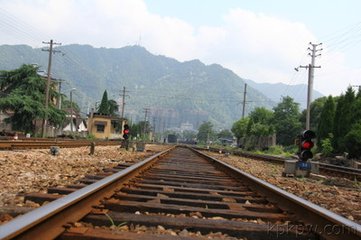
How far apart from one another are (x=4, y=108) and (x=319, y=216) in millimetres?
44675

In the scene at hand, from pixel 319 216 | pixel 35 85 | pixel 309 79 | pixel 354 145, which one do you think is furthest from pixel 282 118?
pixel 319 216

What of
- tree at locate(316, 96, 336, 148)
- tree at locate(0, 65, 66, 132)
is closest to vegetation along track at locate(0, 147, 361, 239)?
tree at locate(316, 96, 336, 148)

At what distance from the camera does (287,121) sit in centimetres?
9606

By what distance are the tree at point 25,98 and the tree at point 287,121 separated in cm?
5165

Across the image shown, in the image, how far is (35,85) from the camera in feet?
165

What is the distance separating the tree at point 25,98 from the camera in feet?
149

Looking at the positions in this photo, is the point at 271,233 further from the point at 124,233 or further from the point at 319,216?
the point at 124,233

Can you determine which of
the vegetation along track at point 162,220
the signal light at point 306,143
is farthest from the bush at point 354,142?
the vegetation along track at point 162,220

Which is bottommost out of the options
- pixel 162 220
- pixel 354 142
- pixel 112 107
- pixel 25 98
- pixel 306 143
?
pixel 162 220

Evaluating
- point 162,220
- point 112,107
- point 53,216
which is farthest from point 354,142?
point 112,107

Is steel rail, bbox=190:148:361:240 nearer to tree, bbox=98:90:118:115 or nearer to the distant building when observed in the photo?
the distant building

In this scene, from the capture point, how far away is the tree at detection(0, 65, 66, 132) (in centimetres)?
4538

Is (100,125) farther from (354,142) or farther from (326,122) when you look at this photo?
(354,142)

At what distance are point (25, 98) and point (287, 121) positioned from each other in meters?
61.7
